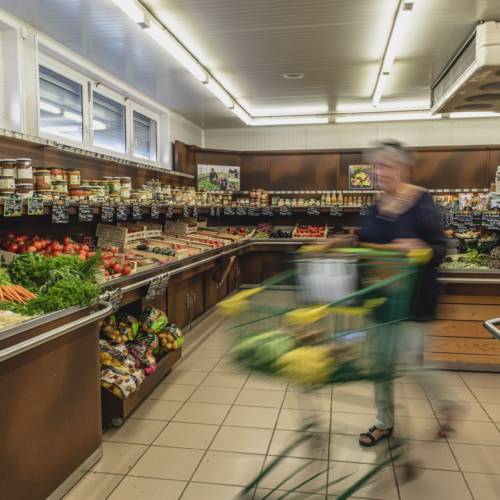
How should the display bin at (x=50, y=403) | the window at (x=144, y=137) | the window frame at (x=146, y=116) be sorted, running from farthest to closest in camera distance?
the window at (x=144, y=137) < the window frame at (x=146, y=116) < the display bin at (x=50, y=403)

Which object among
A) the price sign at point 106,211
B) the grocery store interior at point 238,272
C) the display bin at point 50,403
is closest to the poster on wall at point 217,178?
the grocery store interior at point 238,272

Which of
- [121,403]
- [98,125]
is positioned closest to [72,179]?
[121,403]

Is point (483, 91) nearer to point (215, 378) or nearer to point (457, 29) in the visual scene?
point (457, 29)

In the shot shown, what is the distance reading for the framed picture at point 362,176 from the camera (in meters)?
9.70

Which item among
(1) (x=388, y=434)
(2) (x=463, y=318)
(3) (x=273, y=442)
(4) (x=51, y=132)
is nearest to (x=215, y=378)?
(3) (x=273, y=442)

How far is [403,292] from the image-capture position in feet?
5.68

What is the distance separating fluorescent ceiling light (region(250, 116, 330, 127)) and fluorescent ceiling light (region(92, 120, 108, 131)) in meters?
3.69

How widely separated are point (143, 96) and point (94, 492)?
5.85 metres

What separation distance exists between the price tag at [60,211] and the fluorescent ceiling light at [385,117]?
6.49 meters

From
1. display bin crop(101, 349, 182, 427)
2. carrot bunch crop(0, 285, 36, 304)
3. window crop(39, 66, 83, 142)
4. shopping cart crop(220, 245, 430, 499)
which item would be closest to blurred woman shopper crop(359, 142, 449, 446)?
shopping cart crop(220, 245, 430, 499)

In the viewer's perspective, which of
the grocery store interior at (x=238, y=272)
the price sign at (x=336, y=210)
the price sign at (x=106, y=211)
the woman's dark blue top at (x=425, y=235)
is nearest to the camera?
the grocery store interior at (x=238, y=272)

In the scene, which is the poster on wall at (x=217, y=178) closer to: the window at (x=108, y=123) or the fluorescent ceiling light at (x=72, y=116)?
the window at (x=108, y=123)

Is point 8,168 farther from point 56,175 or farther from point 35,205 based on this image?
point 56,175

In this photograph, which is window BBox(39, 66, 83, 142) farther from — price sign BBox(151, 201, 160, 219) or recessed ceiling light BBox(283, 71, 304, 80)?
recessed ceiling light BBox(283, 71, 304, 80)
